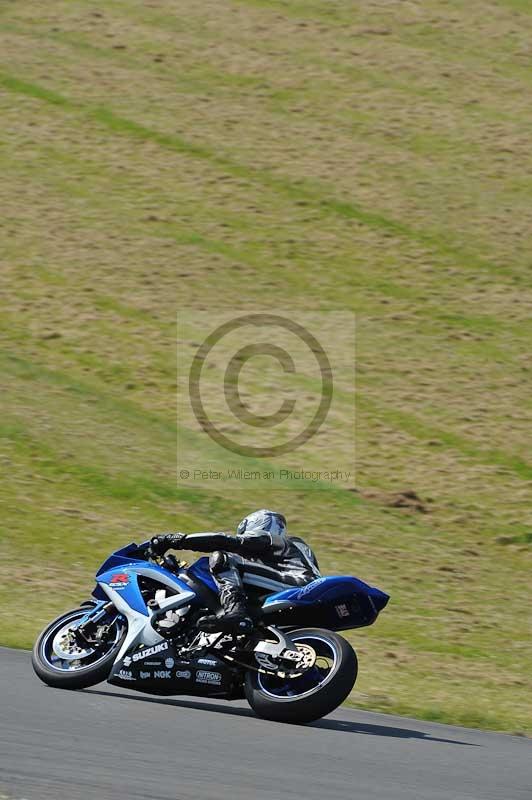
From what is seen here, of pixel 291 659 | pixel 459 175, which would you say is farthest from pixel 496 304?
pixel 291 659

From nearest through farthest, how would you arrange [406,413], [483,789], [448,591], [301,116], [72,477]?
[483,789]
[448,591]
[72,477]
[406,413]
[301,116]

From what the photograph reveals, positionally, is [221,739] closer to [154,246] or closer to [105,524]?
[105,524]

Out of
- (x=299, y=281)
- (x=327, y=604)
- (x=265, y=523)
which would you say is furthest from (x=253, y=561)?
(x=299, y=281)

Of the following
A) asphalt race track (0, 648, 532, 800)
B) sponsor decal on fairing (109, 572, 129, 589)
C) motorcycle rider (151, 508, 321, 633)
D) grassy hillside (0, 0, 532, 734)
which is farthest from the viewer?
grassy hillside (0, 0, 532, 734)

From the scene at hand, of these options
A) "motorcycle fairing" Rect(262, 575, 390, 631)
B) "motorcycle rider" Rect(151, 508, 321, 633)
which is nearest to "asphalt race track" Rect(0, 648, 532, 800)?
"motorcycle fairing" Rect(262, 575, 390, 631)

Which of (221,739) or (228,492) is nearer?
(221,739)

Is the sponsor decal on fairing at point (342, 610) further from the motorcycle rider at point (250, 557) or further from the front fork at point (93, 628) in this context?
the front fork at point (93, 628)

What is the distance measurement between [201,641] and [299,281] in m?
17.5

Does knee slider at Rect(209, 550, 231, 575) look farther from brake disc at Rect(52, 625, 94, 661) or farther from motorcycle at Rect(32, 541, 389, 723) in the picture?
brake disc at Rect(52, 625, 94, 661)

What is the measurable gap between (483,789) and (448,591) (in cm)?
956

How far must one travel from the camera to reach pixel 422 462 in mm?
20953

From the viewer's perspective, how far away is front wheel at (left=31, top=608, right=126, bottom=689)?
9.27 metres

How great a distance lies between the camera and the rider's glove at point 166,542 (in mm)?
9289

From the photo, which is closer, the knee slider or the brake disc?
the knee slider
